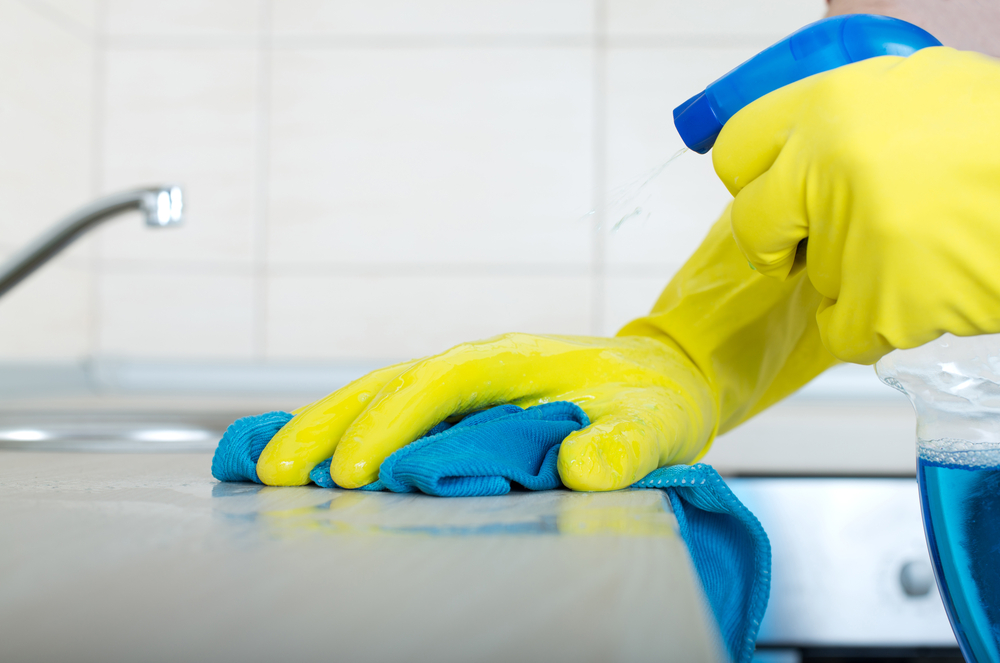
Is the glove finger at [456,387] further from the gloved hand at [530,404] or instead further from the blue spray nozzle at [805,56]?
the blue spray nozzle at [805,56]

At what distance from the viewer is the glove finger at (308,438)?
323mm

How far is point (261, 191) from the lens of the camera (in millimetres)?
1556

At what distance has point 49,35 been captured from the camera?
4.65 ft

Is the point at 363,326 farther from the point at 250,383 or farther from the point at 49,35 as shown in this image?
the point at 49,35

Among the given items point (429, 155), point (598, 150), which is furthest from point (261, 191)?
point (598, 150)

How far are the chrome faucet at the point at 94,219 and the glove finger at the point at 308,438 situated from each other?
1.45 ft

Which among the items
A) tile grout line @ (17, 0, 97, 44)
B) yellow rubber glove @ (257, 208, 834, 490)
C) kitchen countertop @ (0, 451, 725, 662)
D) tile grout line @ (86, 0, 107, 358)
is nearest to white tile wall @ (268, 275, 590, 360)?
tile grout line @ (86, 0, 107, 358)

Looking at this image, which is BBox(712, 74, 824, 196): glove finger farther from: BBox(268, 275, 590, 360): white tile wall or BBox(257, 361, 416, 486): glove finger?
BBox(268, 275, 590, 360): white tile wall

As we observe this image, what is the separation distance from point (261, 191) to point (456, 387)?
135cm

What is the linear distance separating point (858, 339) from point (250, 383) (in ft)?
3.31

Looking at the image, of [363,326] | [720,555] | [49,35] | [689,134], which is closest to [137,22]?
[49,35]

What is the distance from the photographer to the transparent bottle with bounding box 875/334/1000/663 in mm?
345

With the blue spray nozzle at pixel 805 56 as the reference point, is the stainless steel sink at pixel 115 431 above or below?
below

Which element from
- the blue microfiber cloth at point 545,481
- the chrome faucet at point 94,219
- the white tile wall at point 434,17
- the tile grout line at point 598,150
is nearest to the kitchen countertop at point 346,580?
the blue microfiber cloth at point 545,481
